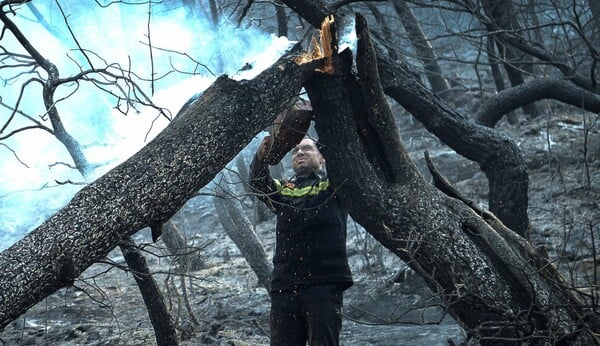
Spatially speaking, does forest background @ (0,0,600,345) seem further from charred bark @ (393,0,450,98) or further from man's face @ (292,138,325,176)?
man's face @ (292,138,325,176)

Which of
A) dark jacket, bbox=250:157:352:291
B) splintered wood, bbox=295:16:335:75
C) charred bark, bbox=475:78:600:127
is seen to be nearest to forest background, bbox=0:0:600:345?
charred bark, bbox=475:78:600:127

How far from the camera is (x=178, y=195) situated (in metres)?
3.58

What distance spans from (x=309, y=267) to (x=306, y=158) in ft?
2.61

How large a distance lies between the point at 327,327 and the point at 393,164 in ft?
3.86

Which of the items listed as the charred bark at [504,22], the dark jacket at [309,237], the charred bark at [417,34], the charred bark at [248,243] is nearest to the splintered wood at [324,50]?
the dark jacket at [309,237]

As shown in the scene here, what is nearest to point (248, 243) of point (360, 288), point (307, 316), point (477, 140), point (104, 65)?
point (360, 288)

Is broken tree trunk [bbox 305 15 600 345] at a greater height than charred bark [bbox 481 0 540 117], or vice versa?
charred bark [bbox 481 0 540 117]

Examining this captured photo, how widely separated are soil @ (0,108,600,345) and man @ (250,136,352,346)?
25.7 inches

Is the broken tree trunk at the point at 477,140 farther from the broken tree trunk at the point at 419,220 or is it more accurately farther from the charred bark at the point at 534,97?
the charred bark at the point at 534,97

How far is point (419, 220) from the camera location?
166 inches

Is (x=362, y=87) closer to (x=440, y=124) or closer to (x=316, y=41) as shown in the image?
(x=316, y=41)

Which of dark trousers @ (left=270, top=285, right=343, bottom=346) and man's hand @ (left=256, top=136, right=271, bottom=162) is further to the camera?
man's hand @ (left=256, top=136, right=271, bottom=162)

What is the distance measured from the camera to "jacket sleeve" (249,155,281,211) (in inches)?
176

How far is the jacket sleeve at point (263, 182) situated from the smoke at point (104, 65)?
756mm
